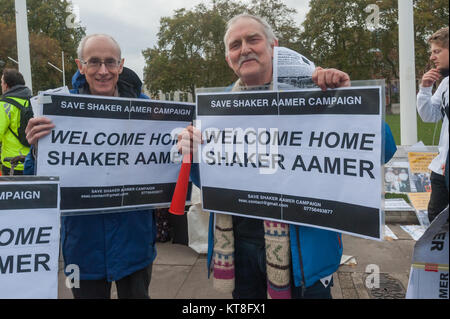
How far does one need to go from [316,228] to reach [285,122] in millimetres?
545

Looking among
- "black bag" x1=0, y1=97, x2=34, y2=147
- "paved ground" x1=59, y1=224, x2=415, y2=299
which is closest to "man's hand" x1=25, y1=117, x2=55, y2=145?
"paved ground" x1=59, y1=224, x2=415, y2=299

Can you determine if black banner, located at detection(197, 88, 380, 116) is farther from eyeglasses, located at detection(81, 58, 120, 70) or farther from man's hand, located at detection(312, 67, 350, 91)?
eyeglasses, located at detection(81, 58, 120, 70)

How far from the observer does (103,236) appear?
2.20m

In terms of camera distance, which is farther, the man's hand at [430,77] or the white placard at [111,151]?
the man's hand at [430,77]

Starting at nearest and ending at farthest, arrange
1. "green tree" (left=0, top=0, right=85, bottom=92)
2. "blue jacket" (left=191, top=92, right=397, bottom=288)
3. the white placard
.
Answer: "blue jacket" (left=191, top=92, right=397, bottom=288), the white placard, "green tree" (left=0, top=0, right=85, bottom=92)

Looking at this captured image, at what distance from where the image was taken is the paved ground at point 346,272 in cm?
363

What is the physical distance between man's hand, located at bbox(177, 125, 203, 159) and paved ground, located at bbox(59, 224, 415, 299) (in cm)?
190

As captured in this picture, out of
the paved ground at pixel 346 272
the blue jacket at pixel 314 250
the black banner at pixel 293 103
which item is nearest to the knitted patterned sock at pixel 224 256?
the blue jacket at pixel 314 250

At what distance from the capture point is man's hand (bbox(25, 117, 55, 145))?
205cm

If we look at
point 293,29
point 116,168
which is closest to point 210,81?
point 293,29

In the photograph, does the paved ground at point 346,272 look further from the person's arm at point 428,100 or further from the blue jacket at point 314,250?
the blue jacket at point 314,250

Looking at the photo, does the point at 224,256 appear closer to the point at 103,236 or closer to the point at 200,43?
the point at 103,236

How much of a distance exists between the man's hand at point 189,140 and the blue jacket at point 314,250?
67 centimetres

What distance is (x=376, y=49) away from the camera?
29.0 m
